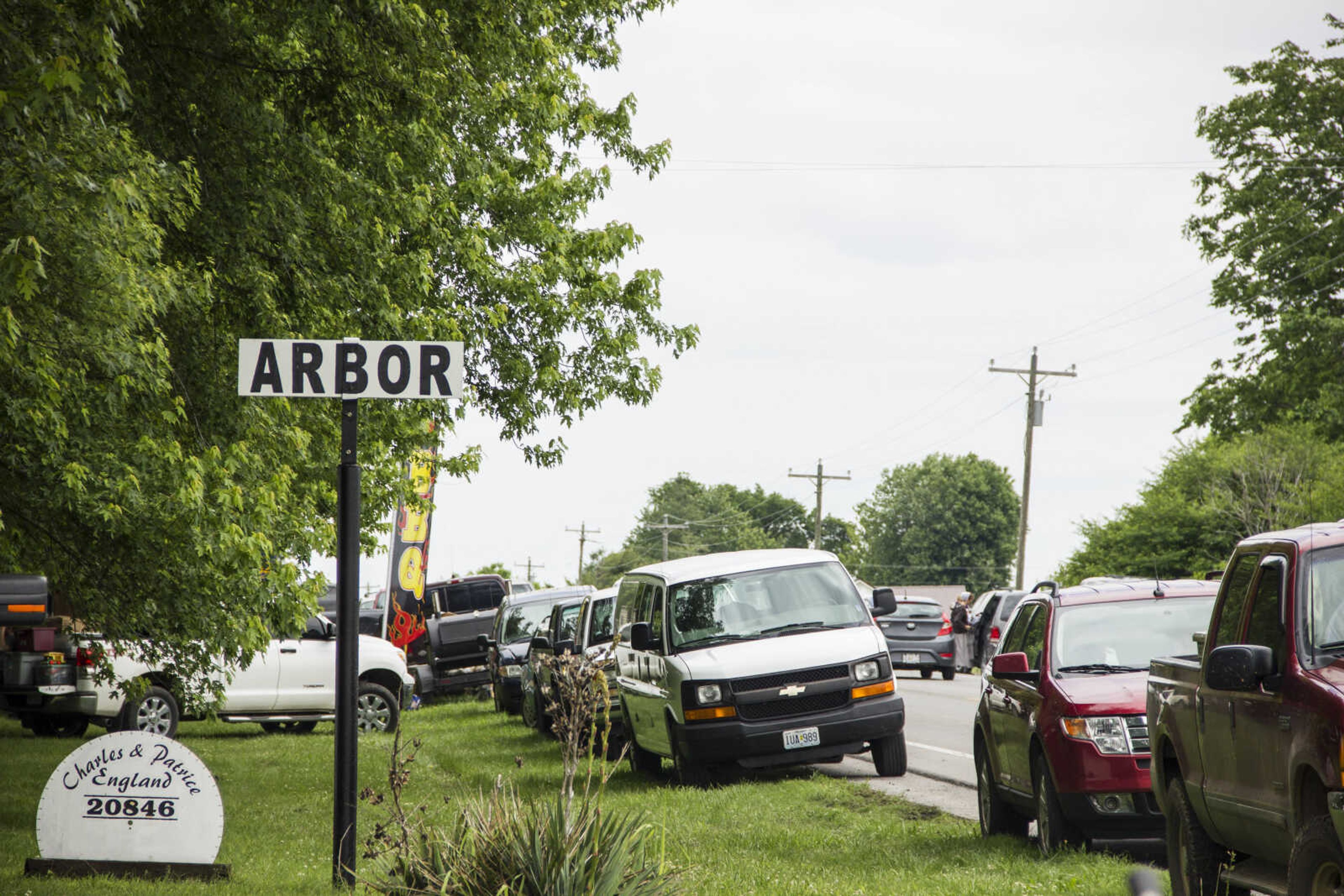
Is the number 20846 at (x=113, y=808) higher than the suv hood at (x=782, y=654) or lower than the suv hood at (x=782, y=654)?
lower

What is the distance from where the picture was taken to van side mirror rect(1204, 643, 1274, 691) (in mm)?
6129

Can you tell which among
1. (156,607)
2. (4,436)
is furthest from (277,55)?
(156,607)

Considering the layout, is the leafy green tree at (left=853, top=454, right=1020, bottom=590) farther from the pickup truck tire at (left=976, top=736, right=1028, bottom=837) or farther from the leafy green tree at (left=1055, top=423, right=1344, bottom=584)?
the pickup truck tire at (left=976, top=736, right=1028, bottom=837)

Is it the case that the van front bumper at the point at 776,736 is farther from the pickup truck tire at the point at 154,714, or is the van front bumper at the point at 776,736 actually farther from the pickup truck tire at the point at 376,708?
the pickup truck tire at the point at 376,708

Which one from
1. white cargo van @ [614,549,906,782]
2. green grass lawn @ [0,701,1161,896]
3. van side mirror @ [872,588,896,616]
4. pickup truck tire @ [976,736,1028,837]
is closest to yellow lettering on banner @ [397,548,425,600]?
green grass lawn @ [0,701,1161,896]

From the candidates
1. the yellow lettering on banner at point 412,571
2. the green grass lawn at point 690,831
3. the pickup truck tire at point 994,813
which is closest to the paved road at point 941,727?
the green grass lawn at point 690,831

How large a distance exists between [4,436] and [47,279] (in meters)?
2.46

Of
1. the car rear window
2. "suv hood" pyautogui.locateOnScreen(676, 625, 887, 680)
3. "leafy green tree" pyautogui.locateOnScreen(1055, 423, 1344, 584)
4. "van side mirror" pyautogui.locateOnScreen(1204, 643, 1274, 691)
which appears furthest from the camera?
"leafy green tree" pyautogui.locateOnScreen(1055, 423, 1344, 584)

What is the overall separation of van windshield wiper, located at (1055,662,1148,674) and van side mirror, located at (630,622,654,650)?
18.6ft

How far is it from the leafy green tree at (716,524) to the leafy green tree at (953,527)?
22.2 meters

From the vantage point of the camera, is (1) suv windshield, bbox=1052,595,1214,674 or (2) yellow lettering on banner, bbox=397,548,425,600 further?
(2) yellow lettering on banner, bbox=397,548,425,600

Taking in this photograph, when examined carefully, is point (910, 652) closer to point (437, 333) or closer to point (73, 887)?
point (437, 333)

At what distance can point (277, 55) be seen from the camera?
11.1 metres

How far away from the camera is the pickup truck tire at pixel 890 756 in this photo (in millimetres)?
14609
